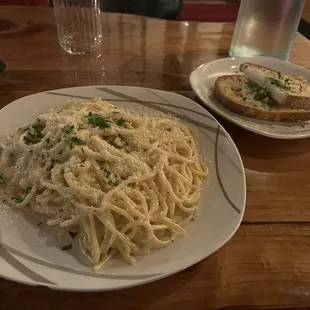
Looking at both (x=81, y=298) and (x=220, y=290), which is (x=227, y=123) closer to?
(x=220, y=290)

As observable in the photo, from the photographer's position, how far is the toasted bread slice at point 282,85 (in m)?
1.44

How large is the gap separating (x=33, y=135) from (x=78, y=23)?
913 mm

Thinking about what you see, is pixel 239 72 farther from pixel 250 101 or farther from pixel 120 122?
pixel 120 122

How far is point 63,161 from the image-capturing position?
1075 mm

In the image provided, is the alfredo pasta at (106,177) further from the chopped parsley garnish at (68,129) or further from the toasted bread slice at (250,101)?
the toasted bread slice at (250,101)

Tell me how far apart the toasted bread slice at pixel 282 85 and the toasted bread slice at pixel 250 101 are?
2 cm

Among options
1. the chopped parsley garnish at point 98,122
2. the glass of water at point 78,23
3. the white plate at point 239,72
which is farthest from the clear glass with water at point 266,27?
the chopped parsley garnish at point 98,122

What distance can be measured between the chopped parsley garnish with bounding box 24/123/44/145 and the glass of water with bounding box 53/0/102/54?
0.76 m

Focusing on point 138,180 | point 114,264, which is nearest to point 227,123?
point 138,180

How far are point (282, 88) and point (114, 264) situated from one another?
0.95 m

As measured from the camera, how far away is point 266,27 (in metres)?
1.73

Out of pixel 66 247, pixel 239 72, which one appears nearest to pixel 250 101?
pixel 239 72

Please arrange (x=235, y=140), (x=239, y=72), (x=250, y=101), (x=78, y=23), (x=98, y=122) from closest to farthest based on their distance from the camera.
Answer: (x=98, y=122)
(x=235, y=140)
(x=250, y=101)
(x=239, y=72)
(x=78, y=23)

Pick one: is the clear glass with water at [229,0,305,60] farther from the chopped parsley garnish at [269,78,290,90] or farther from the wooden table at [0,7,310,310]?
the chopped parsley garnish at [269,78,290,90]
